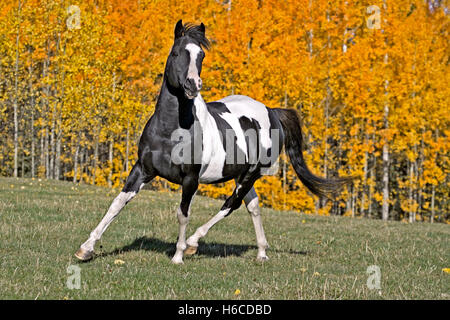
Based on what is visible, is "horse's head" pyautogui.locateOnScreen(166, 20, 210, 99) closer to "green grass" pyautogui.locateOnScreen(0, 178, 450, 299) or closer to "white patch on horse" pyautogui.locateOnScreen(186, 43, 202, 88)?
"white patch on horse" pyautogui.locateOnScreen(186, 43, 202, 88)

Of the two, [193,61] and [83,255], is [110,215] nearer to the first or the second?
[83,255]

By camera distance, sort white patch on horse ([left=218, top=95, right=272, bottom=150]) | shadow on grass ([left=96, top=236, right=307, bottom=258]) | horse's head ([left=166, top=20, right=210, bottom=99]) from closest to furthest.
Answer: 1. horse's head ([left=166, top=20, right=210, bottom=99])
2. shadow on grass ([left=96, top=236, right=307, bottom=258])
3. white patch on horse ([left=218, top=95, right=272, bottom=150])

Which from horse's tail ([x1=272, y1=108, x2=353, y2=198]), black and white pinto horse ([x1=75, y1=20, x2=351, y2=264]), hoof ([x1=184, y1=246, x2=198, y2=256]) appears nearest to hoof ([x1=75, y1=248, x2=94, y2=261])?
black and white pinto horse ([x1=75, y1=20, x2=351, y2=264])

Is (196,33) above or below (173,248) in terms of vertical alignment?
above

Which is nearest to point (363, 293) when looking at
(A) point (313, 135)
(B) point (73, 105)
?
(A) point (313, 135)

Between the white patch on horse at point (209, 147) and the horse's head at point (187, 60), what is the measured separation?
50cm

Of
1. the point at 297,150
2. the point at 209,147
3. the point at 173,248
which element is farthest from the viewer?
the point at 297,150

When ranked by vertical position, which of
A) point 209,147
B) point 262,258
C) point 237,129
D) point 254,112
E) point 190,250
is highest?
point 254,112

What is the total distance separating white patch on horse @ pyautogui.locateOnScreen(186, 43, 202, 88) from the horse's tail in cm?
274

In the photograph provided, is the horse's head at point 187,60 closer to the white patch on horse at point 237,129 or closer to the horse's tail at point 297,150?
the white patch on horse at point 237,129

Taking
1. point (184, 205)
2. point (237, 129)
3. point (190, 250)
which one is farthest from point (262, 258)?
point (237, 129)

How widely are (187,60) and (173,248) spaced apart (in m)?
2.81

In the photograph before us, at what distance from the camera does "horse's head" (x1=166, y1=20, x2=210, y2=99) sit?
17.5ft

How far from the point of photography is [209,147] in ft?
20.0
